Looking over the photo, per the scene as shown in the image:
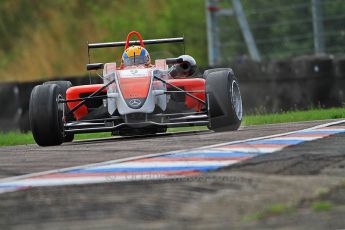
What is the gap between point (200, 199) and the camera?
23.3 ft

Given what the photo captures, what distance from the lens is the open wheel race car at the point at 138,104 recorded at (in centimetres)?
1308

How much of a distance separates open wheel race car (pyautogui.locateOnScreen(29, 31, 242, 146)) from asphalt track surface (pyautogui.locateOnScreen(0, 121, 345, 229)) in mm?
3422

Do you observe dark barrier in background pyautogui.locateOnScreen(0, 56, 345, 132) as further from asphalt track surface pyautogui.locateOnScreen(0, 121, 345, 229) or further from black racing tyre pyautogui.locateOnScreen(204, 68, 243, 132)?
asphalt track surface pyautogui.locateOnScreen(0, 121, 345, 229)

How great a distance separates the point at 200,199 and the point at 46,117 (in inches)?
248

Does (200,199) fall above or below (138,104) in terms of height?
below

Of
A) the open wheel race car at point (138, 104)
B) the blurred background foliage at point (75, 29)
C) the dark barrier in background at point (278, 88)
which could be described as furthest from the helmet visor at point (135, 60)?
the blurred background foliage at point (75, 29)

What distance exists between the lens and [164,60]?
14.1 meters

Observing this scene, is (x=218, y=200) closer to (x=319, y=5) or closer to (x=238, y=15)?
(x=319, y=5)

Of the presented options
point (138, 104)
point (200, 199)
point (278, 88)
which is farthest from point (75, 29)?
point (200, 199)

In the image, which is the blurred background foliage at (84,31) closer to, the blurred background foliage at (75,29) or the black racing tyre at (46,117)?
the blurred background foliage at (75,29)

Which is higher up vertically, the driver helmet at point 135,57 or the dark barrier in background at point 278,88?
the driver helmet at point 135,57

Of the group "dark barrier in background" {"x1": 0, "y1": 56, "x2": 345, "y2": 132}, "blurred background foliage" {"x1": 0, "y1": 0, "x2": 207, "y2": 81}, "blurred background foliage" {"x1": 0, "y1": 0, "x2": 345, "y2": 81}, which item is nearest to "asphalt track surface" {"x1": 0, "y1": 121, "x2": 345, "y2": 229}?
"dark barrier in background" {"x1": 0, "y1": 56, "x2": 345, "y2": 132}

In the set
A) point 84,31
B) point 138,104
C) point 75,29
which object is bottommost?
point 138,104

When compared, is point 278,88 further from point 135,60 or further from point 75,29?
point 75,29
